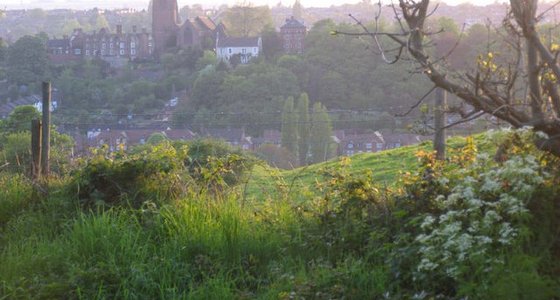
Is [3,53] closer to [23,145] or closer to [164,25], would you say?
[164,25]

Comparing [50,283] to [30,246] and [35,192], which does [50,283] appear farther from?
[35,192]

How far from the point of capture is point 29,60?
52.7 meters

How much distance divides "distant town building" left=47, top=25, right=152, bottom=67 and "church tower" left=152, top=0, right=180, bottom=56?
1168mm

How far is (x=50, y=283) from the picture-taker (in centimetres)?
458

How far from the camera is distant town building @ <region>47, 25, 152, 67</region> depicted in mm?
61094

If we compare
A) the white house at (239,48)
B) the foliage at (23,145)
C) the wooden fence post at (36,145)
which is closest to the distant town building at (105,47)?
the white house at (239,48)

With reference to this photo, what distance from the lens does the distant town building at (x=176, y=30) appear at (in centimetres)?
6188

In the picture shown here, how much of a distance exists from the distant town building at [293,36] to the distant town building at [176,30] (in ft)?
28.6

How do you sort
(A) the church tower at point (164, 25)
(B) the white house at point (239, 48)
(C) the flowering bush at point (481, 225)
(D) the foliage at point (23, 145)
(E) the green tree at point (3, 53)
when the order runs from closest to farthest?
(C) the flowering bush at point (481, 225) < (D) the foliage at point (23, 145) < (E) the green tree at point (3, 53) < (B) the white house at point (239, 48) < (A) the church tower at point (164, 25)

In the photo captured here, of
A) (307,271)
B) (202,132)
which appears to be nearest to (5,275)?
(307,271)

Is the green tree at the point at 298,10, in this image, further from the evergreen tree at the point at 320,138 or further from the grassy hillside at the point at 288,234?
the grassy hillside at the point at 288,234

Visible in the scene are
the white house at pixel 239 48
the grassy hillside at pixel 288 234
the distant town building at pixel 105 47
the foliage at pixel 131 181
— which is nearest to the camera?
the grassy hillside at pixel 288 234

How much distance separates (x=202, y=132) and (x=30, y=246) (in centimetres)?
2488

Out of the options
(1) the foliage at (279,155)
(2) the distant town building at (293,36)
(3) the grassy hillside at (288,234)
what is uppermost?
(2) the distant town building at (293,36)
